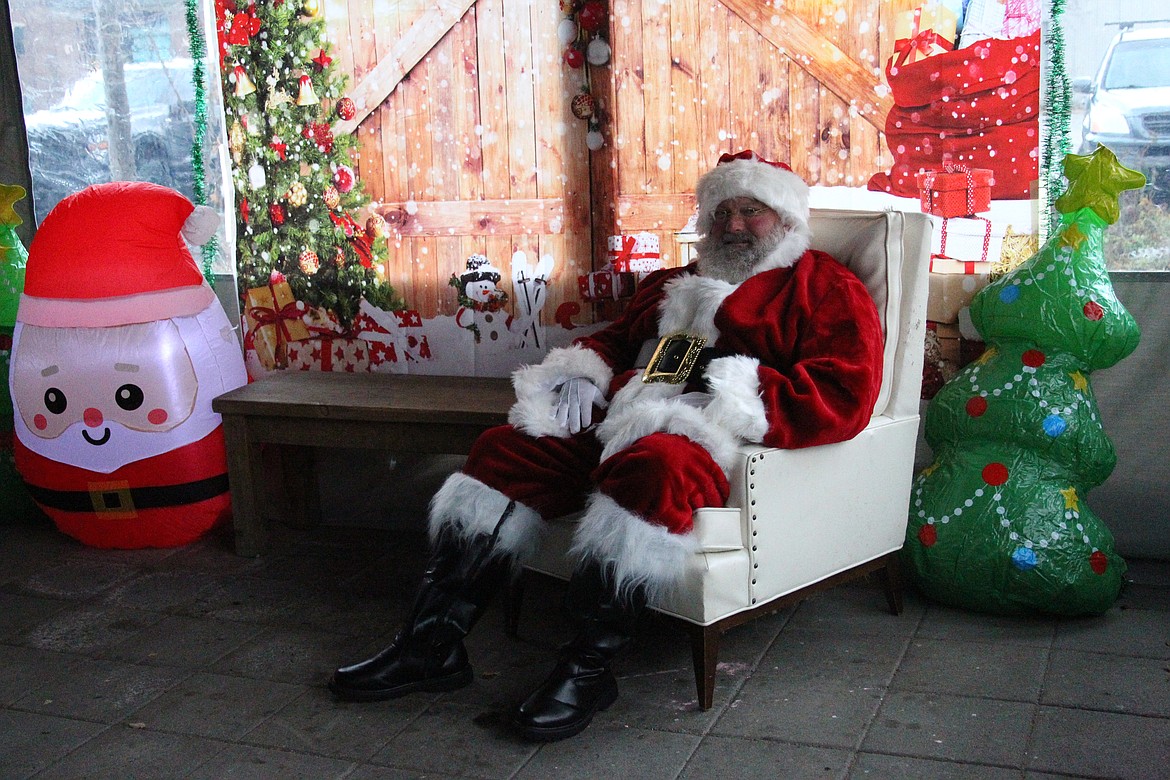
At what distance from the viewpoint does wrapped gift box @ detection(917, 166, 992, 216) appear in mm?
2658

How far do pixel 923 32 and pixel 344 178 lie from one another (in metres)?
1.75

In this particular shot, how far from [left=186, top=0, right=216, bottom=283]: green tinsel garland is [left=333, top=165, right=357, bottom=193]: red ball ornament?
52cm

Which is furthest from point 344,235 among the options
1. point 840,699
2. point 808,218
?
point 840,699

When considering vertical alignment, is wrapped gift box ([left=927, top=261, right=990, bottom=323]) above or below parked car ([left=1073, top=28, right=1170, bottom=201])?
below

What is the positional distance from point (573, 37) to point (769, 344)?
1.18 metres

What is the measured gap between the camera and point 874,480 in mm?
2395

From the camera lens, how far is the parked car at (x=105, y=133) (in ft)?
11.5

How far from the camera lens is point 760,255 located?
2.45 m

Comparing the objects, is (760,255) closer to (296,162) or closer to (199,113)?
(296,162)

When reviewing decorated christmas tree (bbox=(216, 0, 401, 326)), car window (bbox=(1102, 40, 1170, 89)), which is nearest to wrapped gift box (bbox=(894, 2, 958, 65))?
car window (bbox=(1102, 40, 1170, 89))

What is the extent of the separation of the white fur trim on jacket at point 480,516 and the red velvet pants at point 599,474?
22 mm

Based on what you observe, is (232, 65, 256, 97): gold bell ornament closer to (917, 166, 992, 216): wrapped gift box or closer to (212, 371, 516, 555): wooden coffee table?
(212, 371, 516, 555): wooden coffee table

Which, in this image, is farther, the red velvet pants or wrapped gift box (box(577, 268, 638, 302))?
wrapped gift box (box(577, 268, 638, 302))

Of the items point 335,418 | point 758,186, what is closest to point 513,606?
point 335,418
